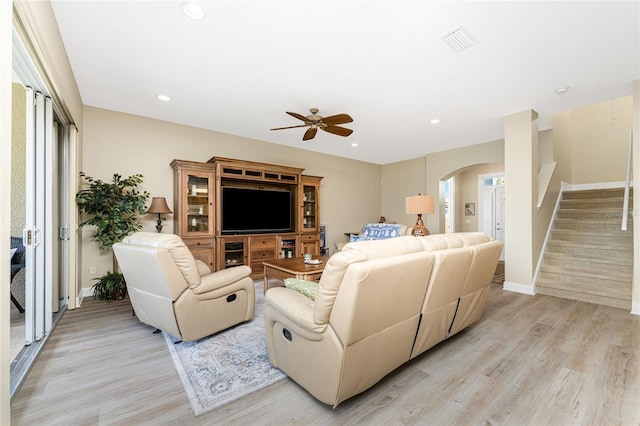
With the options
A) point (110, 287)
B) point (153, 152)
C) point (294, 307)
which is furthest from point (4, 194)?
point (153, 152)

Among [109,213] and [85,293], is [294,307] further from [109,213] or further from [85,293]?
[85,293]

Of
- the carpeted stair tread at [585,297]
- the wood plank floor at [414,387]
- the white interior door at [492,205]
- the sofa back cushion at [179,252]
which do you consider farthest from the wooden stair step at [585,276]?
the sofa back cushion at [179,252]

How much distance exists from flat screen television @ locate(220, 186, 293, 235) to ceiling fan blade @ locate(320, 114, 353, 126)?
6.87 feet

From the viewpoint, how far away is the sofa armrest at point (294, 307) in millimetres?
1525

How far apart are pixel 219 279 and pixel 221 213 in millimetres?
2271

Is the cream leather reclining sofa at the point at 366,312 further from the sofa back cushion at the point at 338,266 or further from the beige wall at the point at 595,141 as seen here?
the beige wall at the point at 595,141

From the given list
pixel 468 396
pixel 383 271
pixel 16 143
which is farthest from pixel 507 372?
pixel 16 143

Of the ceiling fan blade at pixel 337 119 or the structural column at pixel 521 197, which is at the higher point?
A: the ceiling fan blade at pixel 337 119

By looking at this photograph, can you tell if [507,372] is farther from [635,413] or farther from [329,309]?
[329,309]

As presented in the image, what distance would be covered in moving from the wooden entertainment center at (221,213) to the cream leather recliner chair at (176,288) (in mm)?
1655

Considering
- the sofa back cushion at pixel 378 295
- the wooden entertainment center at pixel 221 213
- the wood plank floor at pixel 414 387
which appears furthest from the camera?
the wooden entertainment center at pixel 221 213

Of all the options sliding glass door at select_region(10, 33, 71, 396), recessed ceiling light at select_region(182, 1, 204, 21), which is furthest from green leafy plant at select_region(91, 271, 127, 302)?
recessed ceiling light at select_region(182, 1, 204, 21)

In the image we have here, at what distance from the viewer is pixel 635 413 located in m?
1.56

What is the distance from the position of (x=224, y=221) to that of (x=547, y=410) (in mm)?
4312
